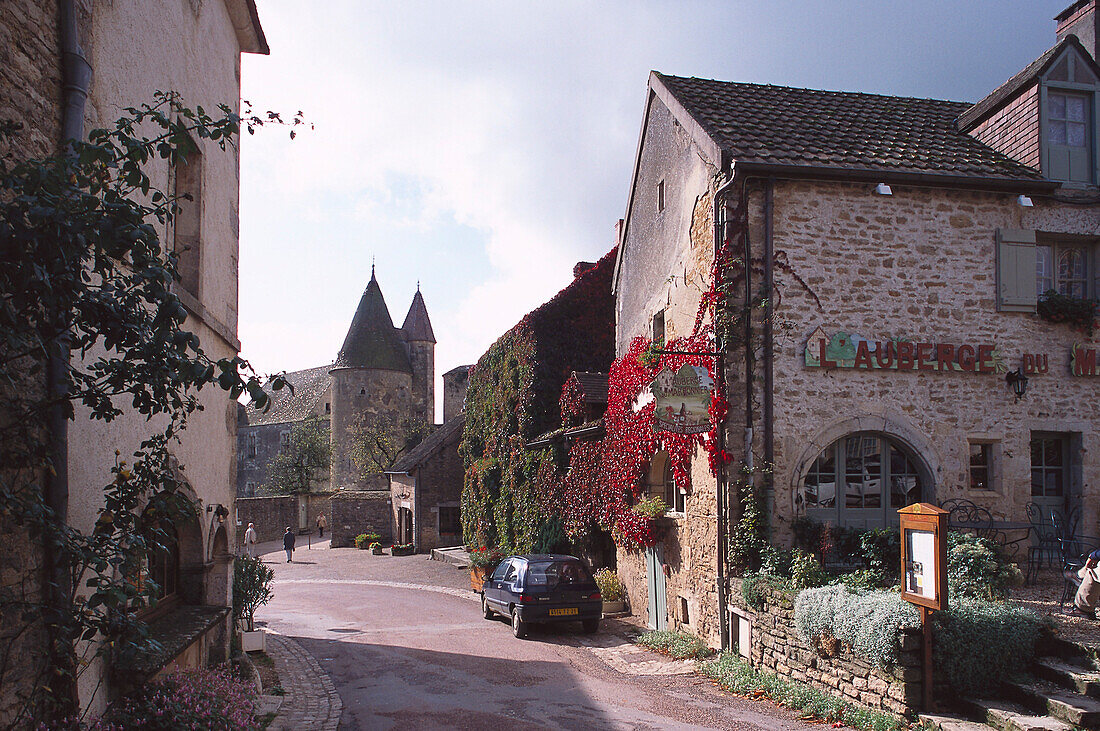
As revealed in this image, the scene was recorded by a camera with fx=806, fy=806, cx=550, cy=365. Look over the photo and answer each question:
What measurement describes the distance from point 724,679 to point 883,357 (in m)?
4.81

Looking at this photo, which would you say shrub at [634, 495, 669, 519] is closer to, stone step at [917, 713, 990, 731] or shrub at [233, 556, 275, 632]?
shrub at [233, 556, 275, 632]

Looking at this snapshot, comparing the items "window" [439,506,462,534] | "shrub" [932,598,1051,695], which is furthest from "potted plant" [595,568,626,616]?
"window" [439,506,462,534]

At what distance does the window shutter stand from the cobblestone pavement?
34.0 feet

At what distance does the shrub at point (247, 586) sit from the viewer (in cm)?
1095

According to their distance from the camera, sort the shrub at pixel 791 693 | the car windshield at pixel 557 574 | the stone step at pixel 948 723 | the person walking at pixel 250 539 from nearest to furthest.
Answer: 1. the stone step at pixel 948 723
2. the shrub at pixel 791 693
3. the car windshield at pixel 557 574
4. the person walking at pixel 250 539

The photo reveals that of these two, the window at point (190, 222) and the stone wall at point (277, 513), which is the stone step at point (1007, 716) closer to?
the window at point (190, 222)

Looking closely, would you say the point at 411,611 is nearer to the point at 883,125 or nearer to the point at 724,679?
the point at 724,679

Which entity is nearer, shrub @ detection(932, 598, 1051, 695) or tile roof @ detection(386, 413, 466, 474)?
shrub @ detection(932, 598, 1051, 695)

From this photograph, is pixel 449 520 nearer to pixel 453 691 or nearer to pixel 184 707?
pixel 453 691

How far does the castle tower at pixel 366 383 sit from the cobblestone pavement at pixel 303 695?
3247cm

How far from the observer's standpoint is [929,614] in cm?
746

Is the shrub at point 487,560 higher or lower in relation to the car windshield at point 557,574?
lower

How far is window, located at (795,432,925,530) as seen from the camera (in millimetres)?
11102

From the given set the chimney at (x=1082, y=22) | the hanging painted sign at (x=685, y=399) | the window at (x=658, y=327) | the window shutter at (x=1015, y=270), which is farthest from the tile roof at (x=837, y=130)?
the window at (x=658, y=327)
